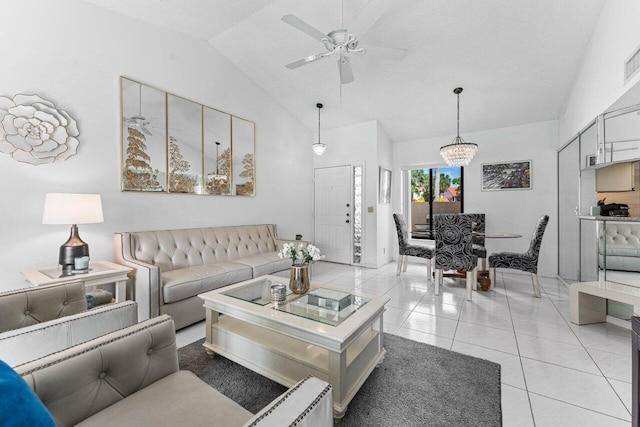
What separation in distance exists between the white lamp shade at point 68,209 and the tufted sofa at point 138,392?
1.76 m

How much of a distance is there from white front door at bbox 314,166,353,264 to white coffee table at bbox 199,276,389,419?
346 cm

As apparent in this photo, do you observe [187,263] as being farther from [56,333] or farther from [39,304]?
[56,333]

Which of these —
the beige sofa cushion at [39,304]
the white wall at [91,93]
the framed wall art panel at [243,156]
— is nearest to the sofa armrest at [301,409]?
the beige sofa cushion at [39,304]

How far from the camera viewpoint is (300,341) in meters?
1.88

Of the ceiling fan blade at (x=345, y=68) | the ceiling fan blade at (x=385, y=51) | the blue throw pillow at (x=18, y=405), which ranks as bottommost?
the blue throw pillow at (x=18, y=405)

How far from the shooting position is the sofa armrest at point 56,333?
3.98 feet

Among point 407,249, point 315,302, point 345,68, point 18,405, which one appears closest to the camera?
point 18,405

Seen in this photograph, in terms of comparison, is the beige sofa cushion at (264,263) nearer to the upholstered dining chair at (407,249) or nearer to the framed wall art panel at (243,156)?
the framed wall art panel at (243,156)

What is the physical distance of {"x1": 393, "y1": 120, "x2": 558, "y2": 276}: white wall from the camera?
14.9 ft

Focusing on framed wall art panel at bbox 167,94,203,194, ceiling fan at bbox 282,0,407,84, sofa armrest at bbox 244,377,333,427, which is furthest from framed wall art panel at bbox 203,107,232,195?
sofa armrest at bbox 244,377,333,427

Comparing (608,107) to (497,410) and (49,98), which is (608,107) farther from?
(49,98)

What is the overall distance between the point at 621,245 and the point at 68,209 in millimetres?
5038

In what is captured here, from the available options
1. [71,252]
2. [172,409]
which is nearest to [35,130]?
[71,252]

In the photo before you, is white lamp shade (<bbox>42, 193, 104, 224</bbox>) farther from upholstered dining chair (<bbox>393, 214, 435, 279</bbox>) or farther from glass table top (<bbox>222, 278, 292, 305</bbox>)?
upholstered dining chair (<bbox>393, 214, 435, 279</bbox>)
